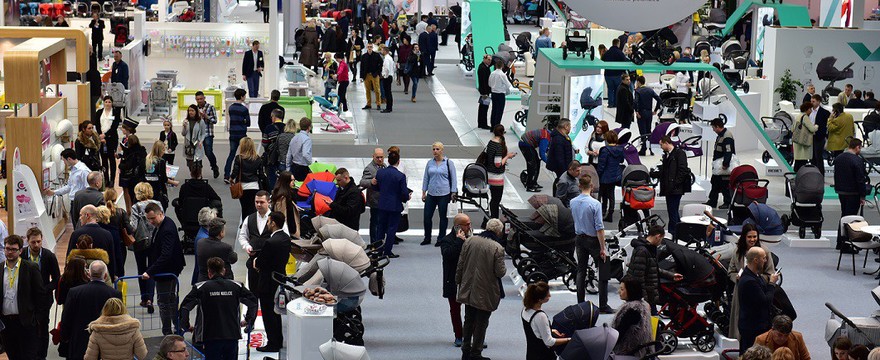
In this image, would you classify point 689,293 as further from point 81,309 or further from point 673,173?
point 81,309

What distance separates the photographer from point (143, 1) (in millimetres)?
43875

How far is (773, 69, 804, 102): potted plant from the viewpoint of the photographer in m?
26.3

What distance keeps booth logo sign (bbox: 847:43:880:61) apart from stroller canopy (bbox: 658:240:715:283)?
1628 centimetres

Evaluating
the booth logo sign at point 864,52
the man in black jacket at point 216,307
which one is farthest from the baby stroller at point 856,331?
the booth logo sign at point 864,52

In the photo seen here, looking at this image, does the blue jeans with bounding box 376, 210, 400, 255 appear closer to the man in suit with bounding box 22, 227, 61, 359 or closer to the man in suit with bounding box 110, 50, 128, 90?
the man in suit with bounding box 22, 227, 61, 359

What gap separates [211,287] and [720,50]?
85.5 feet

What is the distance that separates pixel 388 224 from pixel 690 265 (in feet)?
14.6

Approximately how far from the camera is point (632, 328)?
10531 mm

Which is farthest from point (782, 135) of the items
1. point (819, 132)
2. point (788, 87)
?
point (788, 87)

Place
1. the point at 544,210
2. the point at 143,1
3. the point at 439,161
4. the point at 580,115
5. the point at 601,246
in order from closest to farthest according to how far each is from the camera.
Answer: the point at 601,246 < the point at 544,210 < the point at 439,161 < the point at 580,115 < the point at 143,1

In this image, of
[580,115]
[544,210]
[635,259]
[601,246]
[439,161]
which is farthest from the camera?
[580,115]

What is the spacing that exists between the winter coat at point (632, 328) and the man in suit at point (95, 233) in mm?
4845

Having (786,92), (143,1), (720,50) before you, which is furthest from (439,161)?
(143,1)

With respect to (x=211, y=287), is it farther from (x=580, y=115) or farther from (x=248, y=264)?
(x=580, y=115)
